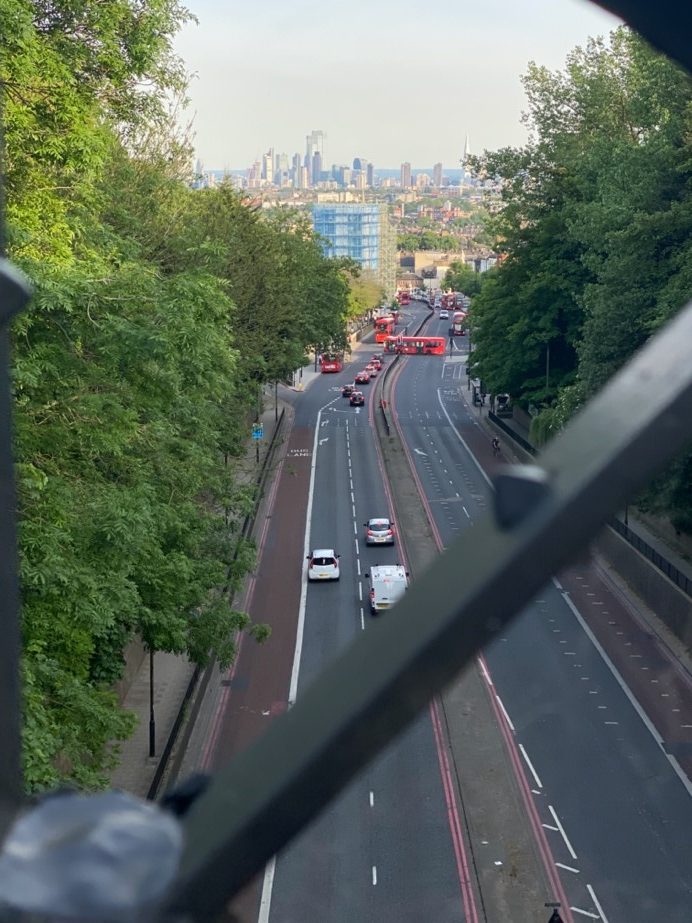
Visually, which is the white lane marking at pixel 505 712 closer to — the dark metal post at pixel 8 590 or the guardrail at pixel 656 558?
the guardrail at pixel 656 558

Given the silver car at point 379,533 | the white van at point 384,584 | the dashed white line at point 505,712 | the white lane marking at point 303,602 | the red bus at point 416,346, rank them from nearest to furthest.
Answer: the dashed white line at point 505,712 < the white lane marking at point 303,602 < the white van at point 384,584 < the silver car at point 379,533 < the red bus at point 416,346

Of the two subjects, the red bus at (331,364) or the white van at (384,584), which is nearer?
the white van at (384,584)

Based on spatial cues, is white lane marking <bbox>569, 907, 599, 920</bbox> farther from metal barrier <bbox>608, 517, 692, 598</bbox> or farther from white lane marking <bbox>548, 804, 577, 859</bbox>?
metal barrier <bbox>608, 517, 692, 598</bbox>

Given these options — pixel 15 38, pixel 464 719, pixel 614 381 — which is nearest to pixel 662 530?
pixel 464 719

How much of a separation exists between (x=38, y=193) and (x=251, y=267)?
67.8 feet

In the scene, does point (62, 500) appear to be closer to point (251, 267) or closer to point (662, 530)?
point (662, 530)

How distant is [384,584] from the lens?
2706 centimetres

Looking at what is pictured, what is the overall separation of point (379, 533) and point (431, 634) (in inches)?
1260

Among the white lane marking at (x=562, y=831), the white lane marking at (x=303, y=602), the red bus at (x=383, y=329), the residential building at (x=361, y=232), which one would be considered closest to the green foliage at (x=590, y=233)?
the white lane marking at (x=562, y=831)

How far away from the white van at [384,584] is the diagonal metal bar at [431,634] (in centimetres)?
2497

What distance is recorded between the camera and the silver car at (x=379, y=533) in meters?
33.0

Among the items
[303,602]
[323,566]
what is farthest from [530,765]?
[323,566]

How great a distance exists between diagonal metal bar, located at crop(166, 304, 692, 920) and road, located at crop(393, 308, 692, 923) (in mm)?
14033

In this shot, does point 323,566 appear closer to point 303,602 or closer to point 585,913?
point 303,602
